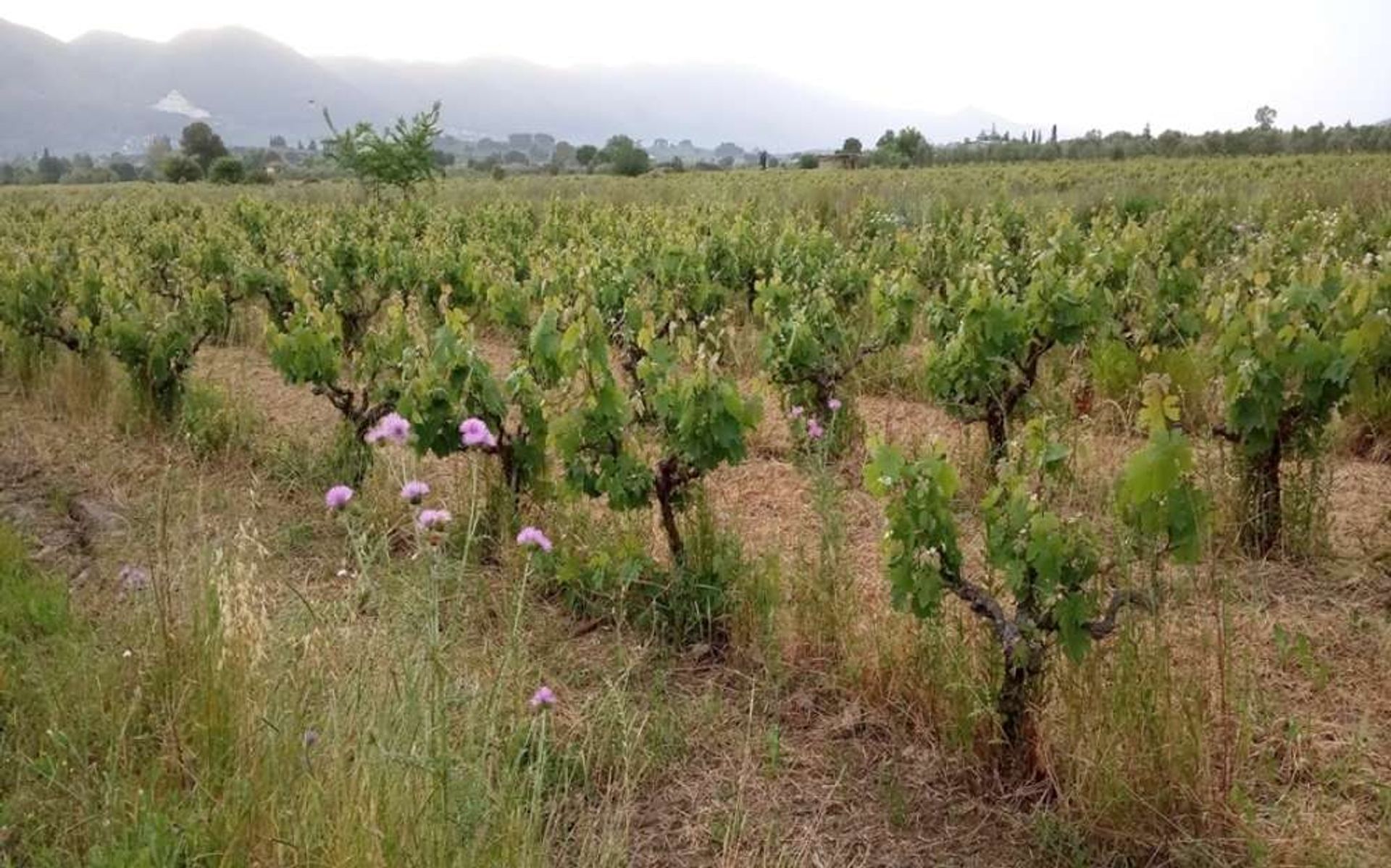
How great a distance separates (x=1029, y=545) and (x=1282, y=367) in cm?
221

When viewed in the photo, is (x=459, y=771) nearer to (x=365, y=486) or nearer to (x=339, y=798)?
(x=339, y=798)

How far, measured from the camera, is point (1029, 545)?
9.14 feet

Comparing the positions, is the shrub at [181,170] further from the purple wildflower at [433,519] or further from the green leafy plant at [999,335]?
the purple wildflower at [433,519]

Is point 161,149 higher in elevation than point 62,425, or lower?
higher

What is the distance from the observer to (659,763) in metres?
3.21

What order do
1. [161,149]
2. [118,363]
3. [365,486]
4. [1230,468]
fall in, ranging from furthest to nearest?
[161,149]
[118,363]
[365,486]
[1230,468]

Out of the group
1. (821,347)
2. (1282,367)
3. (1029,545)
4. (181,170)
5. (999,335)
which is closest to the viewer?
(1029,545)

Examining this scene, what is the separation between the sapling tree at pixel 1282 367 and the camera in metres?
4.18

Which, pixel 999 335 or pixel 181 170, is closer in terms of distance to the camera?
pixel 999 335

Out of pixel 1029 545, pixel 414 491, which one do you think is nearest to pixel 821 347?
pixel 1029 545

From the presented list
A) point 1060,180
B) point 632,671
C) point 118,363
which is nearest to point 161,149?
point 1060,180

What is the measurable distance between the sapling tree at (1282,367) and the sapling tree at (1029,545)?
4.85 ft

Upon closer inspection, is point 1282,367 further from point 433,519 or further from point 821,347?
point 433,519

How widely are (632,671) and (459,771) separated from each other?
1.33 m
